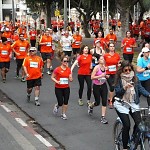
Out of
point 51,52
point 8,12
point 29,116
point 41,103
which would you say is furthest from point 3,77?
point 8,12

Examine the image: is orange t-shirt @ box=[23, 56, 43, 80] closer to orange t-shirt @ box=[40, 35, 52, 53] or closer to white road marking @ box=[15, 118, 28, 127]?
white road marking @ box=[15, 118, 28, 127]

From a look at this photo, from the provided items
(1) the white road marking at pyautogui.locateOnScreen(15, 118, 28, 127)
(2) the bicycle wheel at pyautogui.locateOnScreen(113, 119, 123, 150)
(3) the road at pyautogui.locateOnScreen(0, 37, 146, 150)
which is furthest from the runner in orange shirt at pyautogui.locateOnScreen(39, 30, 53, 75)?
(2) the bicycle wheel at pyautogui.locateOnScreen(113, 119, 123, 150)

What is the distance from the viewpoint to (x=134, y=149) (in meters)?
6.97

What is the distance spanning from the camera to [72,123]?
10.3 metres

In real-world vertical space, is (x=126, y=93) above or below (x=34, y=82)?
above

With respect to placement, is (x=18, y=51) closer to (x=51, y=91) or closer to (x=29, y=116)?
(x=51, y=91)

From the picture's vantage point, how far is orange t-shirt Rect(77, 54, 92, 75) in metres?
12.1


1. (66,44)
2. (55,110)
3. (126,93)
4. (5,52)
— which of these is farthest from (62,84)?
(66,44)

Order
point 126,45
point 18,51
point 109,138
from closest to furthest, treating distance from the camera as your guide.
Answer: point 109,138 → point 18,51 → point 126,45

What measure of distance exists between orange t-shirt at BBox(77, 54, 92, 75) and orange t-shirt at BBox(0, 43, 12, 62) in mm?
5059

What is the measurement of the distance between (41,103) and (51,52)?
20.4 ft

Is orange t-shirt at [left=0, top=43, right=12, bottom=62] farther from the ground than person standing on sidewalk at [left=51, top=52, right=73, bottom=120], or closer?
farther from the ground

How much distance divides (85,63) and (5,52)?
5.24 m

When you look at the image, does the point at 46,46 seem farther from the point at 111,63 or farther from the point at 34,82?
the point at 111,63
